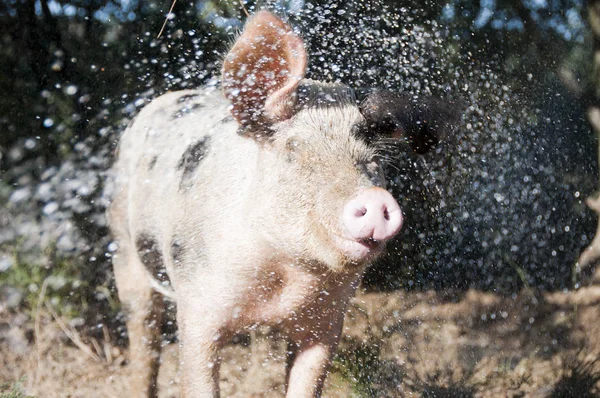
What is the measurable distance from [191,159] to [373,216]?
1487mm

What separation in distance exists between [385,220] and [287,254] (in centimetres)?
59

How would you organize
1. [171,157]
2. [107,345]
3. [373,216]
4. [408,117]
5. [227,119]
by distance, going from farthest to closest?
[107,345], [171,157], [227,119], [408,117], [373,216]

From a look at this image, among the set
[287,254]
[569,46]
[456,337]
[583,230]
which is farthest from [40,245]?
[569,46]

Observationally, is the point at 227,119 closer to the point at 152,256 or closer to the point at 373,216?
the point at 152,256

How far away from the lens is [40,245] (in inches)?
207

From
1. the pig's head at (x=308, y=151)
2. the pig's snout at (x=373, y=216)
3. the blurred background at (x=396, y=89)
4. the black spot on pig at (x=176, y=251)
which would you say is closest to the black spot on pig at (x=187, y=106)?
the blurred background at (x=396, y=89)

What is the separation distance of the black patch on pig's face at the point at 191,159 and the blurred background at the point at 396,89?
1351mm

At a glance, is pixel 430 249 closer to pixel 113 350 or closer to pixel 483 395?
pixel 483 395

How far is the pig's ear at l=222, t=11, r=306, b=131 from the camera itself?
2.63 meters

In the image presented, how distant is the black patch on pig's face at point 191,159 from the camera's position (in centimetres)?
340

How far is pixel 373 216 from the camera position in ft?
7.59

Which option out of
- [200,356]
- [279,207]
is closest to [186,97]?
[279,207]

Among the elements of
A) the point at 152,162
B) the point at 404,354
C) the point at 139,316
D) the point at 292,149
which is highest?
the point at 292,149

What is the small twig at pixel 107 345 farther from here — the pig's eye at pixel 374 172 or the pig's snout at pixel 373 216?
the pig's snout at pixel 373 216
